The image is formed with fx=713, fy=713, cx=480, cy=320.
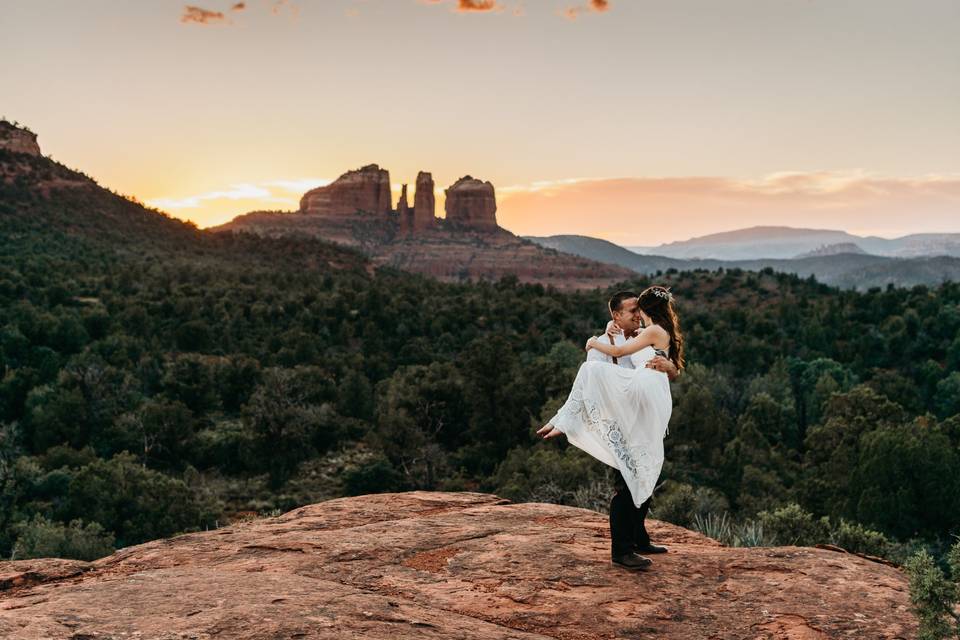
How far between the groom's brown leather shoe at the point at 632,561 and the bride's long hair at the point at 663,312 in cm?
169

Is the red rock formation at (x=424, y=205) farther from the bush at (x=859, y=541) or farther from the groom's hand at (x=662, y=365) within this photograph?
the groom's hand at (x=662, y=365)

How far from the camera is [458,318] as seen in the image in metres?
47.0

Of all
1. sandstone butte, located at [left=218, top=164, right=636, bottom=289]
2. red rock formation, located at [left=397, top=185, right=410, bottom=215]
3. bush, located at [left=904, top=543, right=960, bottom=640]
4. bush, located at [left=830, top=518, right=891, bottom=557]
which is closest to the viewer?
bush, located at [left=904, top=543, right=960, bottom=640]

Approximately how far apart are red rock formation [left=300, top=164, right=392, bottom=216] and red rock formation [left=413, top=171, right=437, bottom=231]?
1212 cm

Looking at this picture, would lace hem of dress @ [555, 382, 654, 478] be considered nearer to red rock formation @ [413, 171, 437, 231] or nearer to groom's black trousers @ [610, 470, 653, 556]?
groom's black trousers @ [610, 470, 653, 556]

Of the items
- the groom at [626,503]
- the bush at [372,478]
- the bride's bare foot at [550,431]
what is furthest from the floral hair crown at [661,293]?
the bush at [372,478]

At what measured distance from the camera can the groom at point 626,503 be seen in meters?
6.13

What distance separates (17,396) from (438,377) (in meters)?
17.6

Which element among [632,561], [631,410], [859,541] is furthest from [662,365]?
[859,541]

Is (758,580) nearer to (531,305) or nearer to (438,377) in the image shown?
(438,377)

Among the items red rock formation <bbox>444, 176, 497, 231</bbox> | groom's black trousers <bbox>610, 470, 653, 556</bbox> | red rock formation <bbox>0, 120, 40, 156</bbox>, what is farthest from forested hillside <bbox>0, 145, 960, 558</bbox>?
red rock formation <bbox>444, 176, 497, 231</bbox>

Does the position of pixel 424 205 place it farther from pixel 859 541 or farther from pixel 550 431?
pixel 550 431

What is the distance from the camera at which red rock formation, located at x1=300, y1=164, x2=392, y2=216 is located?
576 ft

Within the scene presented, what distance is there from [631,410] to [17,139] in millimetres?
87641
